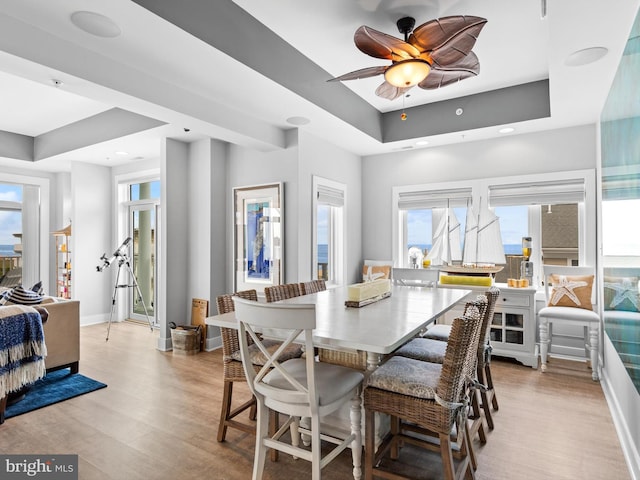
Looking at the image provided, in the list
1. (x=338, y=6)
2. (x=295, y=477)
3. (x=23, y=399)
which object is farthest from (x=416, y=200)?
(x=23, y=399)

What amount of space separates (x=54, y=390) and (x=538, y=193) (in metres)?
5.09

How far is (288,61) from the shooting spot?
3.03m

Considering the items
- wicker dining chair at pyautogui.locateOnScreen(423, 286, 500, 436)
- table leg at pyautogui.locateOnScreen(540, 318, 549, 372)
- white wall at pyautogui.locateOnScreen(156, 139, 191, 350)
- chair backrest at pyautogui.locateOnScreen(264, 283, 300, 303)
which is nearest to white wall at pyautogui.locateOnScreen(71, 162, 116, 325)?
white wall at pyautogui.locateOnScreen(156, 139, 191, 350)

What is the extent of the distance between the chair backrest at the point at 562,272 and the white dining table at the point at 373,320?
1.66 m

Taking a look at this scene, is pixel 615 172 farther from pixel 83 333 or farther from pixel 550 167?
pixel 83 333

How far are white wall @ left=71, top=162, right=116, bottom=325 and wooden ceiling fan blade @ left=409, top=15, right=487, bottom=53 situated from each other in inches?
211

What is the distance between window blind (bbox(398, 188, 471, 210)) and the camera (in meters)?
4.66

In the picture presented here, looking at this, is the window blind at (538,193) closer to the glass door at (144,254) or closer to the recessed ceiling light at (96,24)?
the recessed ceiling light at (96,24)

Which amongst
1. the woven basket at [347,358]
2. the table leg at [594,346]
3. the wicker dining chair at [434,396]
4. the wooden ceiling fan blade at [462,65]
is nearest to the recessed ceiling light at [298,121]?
the wooden ceiling fan blade at [462,65]

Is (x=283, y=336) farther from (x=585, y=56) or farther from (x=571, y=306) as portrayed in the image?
(x=571, y=306)

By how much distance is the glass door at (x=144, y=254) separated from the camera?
577 cm

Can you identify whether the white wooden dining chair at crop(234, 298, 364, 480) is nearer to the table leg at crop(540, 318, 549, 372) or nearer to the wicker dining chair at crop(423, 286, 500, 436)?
the wicker dining chair at crop(423, 286, 500, 436)

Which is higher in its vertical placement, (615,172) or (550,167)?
(550,167)

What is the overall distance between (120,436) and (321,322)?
162cm
